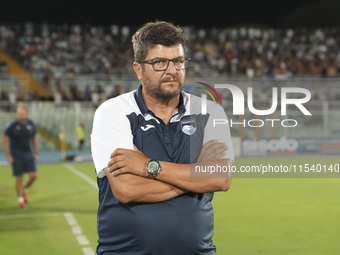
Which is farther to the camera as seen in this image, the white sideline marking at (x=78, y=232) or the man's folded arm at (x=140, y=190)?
the white sideline marking at (x=78, y=232)

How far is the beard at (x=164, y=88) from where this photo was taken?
326 centimetres

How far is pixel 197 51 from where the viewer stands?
4006 cm

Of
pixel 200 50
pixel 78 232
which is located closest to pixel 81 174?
pixel 78 232

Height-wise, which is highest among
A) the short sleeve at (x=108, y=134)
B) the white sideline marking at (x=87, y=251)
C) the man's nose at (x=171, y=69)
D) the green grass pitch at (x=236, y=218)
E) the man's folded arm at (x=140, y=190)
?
the man's nose at (x=171, y=69)

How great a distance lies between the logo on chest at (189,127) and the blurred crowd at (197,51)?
27.8m

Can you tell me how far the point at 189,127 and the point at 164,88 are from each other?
0.95 feet

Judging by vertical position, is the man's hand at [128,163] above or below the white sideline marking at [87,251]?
above

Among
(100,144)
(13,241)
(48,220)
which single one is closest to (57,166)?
(48,220)

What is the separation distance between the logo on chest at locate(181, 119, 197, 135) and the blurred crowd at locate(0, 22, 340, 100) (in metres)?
27.8

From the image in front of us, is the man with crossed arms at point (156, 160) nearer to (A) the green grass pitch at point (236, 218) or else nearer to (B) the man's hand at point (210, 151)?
(B) the man's hand at point (210, 151)

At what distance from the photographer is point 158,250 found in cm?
323

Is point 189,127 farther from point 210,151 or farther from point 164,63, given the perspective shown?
point 164,63

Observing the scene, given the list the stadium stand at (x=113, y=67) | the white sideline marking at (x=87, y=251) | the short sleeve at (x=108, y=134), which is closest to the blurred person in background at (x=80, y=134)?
the stadium stand at (x=113, y=67)

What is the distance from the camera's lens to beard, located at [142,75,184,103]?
326cm
